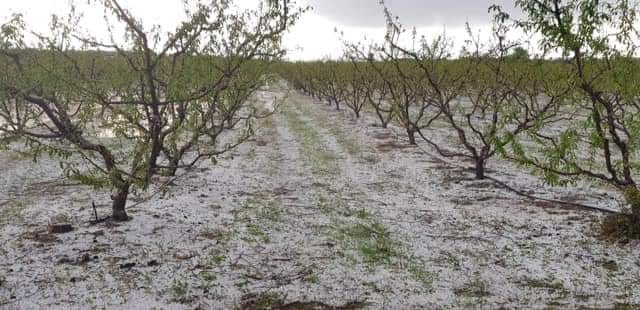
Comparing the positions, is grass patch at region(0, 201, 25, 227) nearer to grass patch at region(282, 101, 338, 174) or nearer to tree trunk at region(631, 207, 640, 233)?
grass patch at region(282, 101, 338, 174)

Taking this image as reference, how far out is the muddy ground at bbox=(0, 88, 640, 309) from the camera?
4586mm

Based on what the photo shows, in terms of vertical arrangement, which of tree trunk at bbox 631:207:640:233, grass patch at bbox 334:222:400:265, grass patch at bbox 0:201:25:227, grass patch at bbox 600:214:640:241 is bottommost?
grass patch at bbox 0:201:25:227

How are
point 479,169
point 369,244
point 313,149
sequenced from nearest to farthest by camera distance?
point 369,244 < point 479,169 < point 313,149

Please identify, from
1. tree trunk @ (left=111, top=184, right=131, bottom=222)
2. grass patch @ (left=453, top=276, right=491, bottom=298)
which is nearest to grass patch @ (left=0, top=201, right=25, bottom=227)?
tree trunk @ (left=111, top=184, right=131, bottom=222)

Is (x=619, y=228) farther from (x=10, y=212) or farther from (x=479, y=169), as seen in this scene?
(x=10, y=212)

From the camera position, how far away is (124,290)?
4645mm

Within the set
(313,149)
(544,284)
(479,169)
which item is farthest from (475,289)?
(313,149)

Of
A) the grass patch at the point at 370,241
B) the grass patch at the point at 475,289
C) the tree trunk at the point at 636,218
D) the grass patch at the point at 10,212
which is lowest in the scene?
the grass patch at the point at 10,212

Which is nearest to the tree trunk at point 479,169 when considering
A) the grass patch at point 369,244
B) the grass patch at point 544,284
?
the grass patch at point 369,244

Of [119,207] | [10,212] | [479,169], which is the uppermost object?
[479,169]

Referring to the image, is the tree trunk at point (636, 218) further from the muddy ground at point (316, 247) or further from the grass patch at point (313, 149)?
the grass patch at point (313, 149)

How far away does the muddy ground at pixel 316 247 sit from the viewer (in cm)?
459

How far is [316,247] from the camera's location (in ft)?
19.0

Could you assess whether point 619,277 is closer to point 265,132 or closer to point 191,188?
point 191,188
